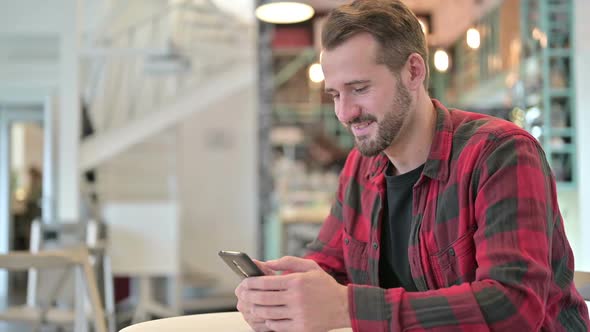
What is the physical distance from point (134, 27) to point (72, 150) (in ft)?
6.86

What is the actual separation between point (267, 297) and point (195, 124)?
741cm

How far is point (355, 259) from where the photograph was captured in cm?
156

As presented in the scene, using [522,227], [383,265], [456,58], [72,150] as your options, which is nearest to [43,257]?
[383,265]

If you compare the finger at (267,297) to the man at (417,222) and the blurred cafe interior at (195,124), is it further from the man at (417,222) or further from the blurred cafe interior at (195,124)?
the blurred cafe interior at (195,124)

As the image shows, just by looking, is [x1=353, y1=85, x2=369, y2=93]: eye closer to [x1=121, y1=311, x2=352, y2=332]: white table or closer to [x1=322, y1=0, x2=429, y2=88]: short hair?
[x1=322, y1=0, x2=429, y2=88]: short hair

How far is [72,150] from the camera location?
231 inches

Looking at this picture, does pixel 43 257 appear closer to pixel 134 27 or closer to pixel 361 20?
pixel 361 20

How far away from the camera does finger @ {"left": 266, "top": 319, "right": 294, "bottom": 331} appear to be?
3.55 feet

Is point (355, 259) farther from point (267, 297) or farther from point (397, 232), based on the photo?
point (267, 297)

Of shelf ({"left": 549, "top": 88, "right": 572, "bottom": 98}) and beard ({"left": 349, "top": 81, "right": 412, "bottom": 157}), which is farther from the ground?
shelf ({"left": 549, "top": 88, "right": 572, "bottom": 98})

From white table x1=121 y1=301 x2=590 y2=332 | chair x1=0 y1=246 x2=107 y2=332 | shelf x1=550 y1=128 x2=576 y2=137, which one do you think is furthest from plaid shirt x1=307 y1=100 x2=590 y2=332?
shelf x1=550 y1=128 x2=576 y2=137

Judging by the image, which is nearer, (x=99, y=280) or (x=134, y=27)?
(x=99, y=280)

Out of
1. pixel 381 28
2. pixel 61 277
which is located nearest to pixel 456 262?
pixel 381 28

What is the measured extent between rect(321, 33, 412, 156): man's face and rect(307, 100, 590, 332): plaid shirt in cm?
10
